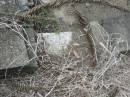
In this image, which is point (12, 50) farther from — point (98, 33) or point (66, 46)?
point (98, 33)

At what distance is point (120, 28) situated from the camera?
164 inches

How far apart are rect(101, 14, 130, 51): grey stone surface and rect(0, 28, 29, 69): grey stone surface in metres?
1.22

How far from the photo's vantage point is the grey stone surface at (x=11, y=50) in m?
3.19

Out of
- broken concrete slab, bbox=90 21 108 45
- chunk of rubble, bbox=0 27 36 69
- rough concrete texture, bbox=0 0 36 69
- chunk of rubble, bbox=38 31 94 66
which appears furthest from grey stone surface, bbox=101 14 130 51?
chunk of rubble, bbox=0 27 36 69

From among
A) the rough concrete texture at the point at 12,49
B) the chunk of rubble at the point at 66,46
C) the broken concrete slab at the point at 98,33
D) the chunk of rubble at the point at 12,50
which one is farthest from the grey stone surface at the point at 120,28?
the chunk of rubble at the point at 12,50

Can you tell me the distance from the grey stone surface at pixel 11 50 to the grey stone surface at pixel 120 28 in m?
1.22

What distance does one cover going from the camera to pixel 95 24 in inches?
157

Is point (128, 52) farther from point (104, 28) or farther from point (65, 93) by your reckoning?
point (65, 93)

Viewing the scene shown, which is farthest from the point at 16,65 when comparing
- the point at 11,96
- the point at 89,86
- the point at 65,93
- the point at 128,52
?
the point at 128,52

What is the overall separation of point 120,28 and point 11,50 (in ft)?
5.05

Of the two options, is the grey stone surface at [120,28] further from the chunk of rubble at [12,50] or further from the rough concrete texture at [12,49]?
the chunk of rubble at [12,50]

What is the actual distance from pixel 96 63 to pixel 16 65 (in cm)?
97

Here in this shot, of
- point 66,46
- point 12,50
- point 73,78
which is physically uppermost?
point 12,50

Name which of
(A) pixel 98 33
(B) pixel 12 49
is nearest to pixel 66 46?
(A) pixel 98 33
